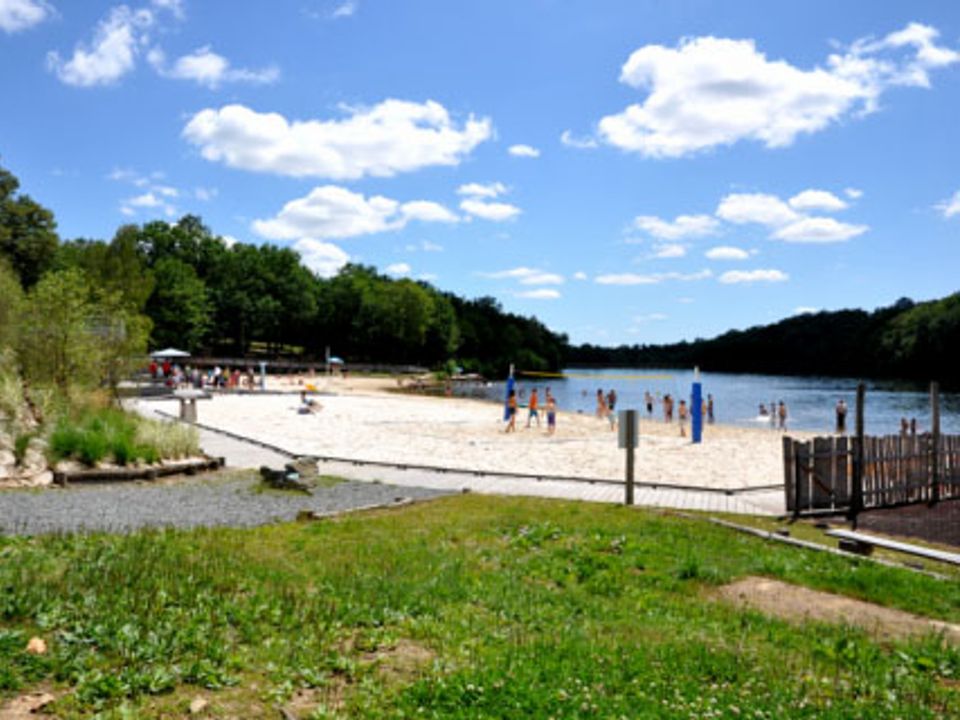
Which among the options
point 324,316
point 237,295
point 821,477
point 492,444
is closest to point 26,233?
point 237,295

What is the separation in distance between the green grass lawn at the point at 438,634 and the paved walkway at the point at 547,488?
160 inches

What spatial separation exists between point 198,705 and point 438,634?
176cm

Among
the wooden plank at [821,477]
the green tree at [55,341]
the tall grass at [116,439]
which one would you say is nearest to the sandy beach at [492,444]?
the wooden plank at [821,477]

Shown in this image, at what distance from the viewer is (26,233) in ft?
203

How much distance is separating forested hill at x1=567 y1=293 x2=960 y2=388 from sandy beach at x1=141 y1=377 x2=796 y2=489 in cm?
8544

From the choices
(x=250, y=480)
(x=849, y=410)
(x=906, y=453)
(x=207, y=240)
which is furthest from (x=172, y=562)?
(x=207, y=240)

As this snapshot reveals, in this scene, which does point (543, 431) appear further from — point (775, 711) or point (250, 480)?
point (775, 711)

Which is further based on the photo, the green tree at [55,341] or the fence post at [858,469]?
the green tree at [55,341]

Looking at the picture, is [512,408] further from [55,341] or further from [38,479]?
[38,479]

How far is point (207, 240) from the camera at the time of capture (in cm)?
9831

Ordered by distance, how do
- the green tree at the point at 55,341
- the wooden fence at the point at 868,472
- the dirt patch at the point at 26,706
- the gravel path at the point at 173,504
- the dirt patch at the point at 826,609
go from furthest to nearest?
the green tree at the point at 55,341 → the wooden fence at the point at 868,472 → the gravel path at the point at 173,504 → the dirt patch at the point at 826,609 → the dirt patch at the point at 26,706

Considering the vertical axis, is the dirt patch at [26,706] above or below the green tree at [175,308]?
below

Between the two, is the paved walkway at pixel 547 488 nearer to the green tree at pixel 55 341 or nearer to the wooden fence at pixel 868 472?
the wooden fence at pixel 868 472

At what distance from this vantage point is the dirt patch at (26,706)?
3752 millimetres
